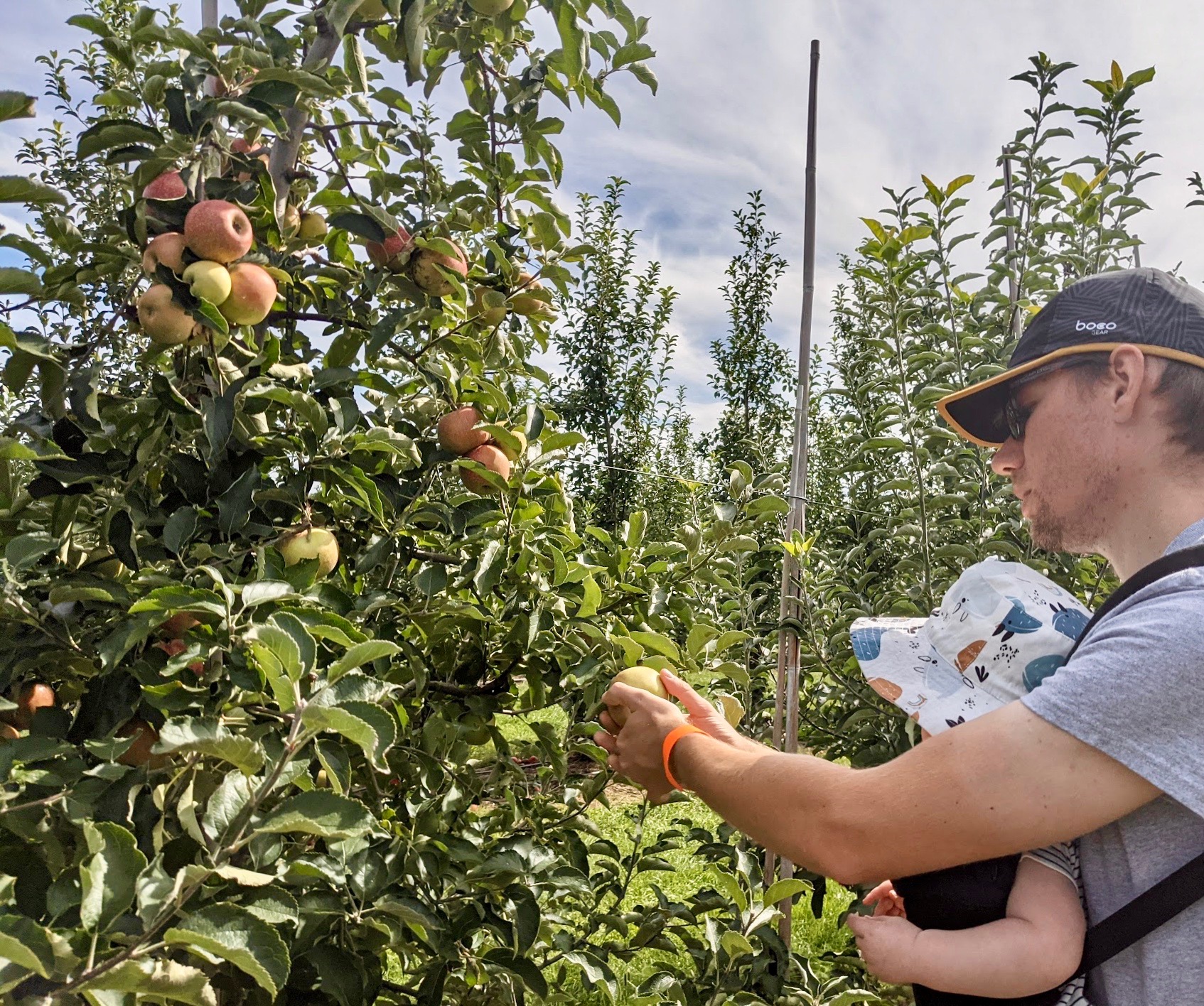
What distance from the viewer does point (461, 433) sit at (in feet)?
5.32

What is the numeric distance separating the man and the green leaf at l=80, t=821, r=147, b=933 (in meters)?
0.69

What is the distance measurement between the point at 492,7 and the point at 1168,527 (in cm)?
136

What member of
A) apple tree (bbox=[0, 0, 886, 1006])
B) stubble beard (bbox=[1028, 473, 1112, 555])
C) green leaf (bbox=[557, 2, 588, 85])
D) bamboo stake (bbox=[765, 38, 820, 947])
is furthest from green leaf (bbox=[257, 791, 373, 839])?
green leaf (bbox=[557, 2, 588, 85])

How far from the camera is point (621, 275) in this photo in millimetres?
7176

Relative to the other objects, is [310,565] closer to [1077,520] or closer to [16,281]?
[16,281]

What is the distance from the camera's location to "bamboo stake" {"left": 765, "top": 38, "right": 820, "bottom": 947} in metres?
1.90

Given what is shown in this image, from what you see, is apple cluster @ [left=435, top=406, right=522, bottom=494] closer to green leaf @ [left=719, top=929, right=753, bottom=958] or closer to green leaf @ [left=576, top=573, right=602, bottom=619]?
green leaf @ [left=576, top=573, right=602, bottom=619]

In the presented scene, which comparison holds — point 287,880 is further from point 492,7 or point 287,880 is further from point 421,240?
point 492,7

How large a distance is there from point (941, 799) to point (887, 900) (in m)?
0.48

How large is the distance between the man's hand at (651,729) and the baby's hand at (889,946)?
0.28 meters

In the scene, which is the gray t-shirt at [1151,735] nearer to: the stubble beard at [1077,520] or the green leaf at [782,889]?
the stubble beard at [1077,520]

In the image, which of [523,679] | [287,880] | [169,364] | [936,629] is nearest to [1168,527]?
[936,629]

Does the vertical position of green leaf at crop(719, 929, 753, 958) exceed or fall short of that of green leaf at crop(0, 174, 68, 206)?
it falls short

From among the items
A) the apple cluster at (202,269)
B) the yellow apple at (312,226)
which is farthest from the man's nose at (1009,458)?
the yellow apple at (312,226)
